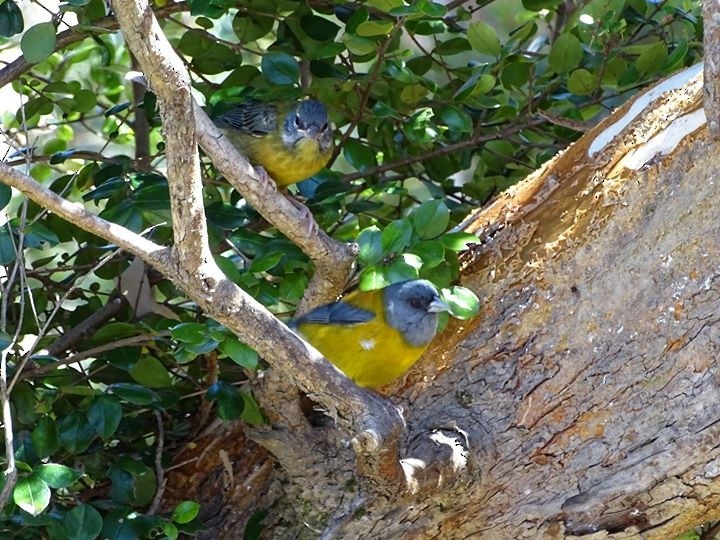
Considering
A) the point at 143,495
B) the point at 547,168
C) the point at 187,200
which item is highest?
the point at 187,200

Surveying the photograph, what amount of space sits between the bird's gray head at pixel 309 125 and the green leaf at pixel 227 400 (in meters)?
0.89

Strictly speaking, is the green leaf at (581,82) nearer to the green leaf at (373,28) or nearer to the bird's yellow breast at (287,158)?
the green leaf at (373,28)

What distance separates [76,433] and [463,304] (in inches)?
46.5

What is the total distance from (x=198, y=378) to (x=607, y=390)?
1466mm

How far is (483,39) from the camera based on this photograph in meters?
3.53

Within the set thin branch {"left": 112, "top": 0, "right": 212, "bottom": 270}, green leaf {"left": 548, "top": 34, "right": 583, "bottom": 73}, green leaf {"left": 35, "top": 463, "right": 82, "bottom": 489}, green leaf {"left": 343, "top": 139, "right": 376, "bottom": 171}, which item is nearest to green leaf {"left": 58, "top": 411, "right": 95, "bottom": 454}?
green leaf {"left": 35, "top": 463, "right": 82, "bottom": 489}

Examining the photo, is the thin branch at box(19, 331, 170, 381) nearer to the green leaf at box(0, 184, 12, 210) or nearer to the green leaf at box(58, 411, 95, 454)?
the green leaf at box(58, 411, 95, 454)

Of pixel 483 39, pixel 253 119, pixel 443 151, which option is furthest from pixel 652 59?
pixel 253 119

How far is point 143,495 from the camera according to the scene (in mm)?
3254

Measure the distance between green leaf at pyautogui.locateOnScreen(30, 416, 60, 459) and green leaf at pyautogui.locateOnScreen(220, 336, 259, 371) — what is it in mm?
689

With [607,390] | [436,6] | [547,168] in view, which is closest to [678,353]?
[607,390]

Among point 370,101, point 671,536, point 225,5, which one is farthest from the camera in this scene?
point 370,101

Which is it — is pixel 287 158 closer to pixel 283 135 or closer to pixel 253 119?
pixel 283 135

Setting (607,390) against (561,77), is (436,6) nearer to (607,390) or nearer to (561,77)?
(561,77)
